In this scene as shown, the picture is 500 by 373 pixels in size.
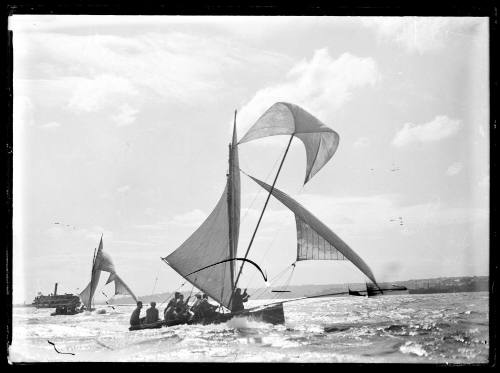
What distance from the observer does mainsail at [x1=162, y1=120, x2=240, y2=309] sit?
6.38 m

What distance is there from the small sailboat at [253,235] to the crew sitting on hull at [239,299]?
0.02m

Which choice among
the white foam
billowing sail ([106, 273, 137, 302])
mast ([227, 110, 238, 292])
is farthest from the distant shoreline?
the white foam

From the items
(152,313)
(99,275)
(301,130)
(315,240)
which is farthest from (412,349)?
(99,275)

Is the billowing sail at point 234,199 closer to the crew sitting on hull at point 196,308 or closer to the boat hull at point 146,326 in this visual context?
the crew sitting on hull at point 196,308

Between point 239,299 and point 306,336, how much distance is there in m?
0.72

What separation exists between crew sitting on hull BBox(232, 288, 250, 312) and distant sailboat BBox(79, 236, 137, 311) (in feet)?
3.03

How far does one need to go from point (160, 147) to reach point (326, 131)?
4.98 feet

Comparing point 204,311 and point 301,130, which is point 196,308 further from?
point 301,130

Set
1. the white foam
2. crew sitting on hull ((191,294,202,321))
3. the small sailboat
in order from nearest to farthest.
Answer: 1. the white foam
2. the small sailboat
3. crew sitting on hull ((191,294,202,321))

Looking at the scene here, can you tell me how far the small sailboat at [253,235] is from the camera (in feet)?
20.8

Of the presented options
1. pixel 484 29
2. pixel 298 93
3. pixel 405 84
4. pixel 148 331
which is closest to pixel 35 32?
pixel 298 93

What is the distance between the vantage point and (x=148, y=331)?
637cm

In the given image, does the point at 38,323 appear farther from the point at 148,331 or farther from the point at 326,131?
the point at 326,131

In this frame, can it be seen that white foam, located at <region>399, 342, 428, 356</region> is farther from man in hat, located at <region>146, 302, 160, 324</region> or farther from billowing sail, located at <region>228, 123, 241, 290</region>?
man in hat, located at <region>146, 302, 160, 324</region>
